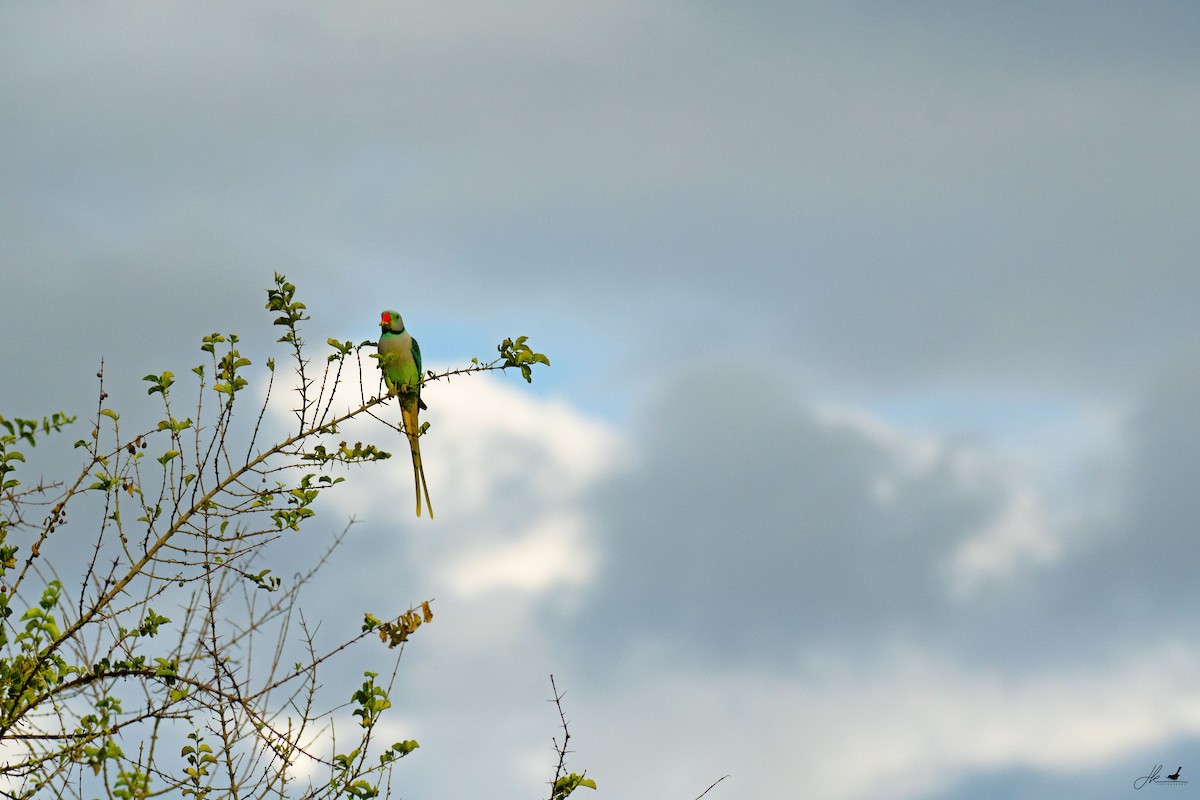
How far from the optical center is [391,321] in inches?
392

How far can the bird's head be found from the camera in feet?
32.3

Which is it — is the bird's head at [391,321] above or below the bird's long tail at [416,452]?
above

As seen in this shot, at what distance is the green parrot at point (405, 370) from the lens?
7636 millimetres

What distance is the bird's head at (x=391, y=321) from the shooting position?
984 centimetres

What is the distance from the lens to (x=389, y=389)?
683 cm

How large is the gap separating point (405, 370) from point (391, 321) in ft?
3.54

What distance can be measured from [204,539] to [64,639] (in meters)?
0.80

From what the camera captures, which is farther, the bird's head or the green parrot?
the bird's head

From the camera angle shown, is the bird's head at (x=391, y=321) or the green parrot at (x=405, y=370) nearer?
the green parrot at (x=405, y=370)

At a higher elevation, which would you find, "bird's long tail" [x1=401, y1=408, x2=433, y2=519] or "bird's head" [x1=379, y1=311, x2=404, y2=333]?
"bird's head" [x1=379, y1=311, x2=404, y2=333]

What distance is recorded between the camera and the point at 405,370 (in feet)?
29.5

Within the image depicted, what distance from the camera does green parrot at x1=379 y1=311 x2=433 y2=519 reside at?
764 cm

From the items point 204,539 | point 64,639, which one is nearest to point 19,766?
point 64,639

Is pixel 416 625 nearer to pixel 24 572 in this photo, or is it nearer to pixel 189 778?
pixel 189 778
